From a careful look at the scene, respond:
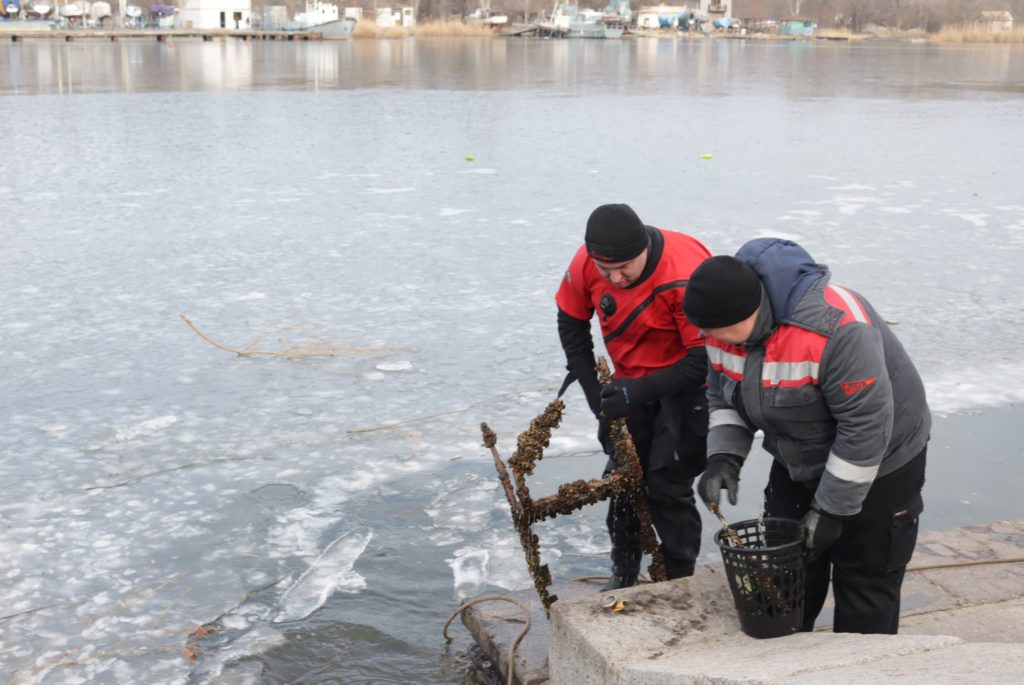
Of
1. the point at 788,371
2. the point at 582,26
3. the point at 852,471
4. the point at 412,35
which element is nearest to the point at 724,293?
the point at 788,371

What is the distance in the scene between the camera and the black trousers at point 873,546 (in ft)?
10.6

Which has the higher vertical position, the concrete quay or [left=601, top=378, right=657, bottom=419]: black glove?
[left=601, top=378, right=657, bottom=419]: black glove

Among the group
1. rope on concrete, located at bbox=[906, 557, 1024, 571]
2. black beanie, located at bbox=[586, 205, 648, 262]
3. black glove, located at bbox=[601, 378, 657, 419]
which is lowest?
rope on concrete, located at bbox=[906, 557, 1024, 571]

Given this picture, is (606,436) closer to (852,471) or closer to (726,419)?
(726,419)

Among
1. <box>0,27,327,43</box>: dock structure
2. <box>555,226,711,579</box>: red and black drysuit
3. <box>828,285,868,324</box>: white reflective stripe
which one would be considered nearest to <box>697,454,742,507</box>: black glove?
<box>555,226,711,579</box>: red and black drysuit

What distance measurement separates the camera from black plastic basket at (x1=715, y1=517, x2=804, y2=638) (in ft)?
10.1

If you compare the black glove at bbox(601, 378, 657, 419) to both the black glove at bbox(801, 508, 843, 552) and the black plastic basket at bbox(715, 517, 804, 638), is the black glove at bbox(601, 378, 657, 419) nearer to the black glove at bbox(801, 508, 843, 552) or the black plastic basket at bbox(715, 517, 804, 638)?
the black plastic basket at bbox(715, 517, 804, 638)

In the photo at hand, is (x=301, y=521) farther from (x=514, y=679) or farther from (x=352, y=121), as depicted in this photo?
(x=352, y=121)

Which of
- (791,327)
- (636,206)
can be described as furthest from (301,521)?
(636,206)

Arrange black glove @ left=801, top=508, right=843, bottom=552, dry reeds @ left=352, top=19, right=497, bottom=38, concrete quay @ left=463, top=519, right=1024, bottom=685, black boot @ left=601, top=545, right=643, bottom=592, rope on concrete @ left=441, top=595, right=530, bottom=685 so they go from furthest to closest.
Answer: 1. dry reeds @ left=352, top=19, right=497, bottom=38
2. black boot @ left=601, top=545, right=643, bottom=592
3. rope on concrete @ left=441, top=595, right=530, bottom=685
4. black glove @ left=801, top=508, right=843, bottom=552
5. concrete quay @ left=463, top=519, right=1024, bottom=685

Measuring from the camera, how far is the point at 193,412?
21.6 feet

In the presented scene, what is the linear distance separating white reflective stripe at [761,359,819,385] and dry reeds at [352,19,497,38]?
8344 cm

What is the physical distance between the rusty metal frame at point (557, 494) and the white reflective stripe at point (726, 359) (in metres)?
0.67

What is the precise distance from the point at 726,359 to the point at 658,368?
73 centimetres
